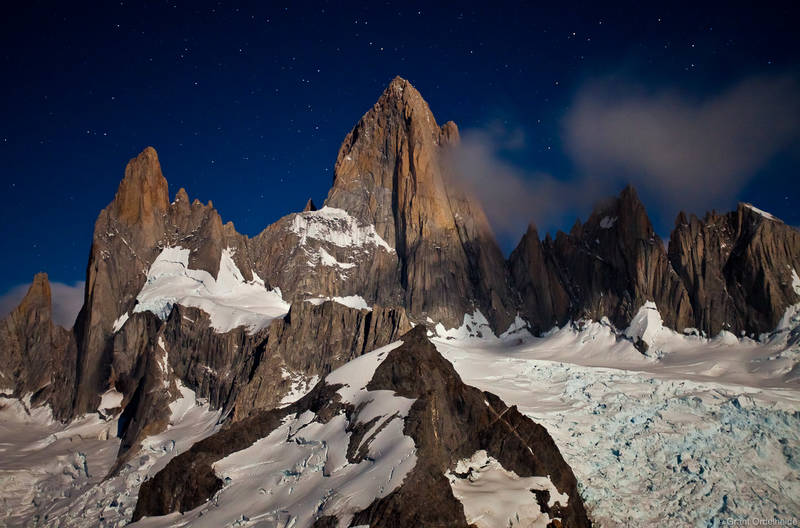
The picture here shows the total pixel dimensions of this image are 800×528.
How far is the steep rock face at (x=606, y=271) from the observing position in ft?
412

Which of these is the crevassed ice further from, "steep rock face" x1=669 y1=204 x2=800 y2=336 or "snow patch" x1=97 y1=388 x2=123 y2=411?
"steep rock face" x1=669 y1=204 x2=800 y2=336

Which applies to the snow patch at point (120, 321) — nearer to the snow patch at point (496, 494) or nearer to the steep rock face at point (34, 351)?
the steep rock face at point (34, 351)

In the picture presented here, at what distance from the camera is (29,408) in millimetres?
117938

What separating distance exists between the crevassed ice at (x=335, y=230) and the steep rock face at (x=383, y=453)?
8651 cm

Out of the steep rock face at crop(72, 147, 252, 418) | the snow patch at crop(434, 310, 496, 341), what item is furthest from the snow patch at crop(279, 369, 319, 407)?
the snow patch at crop(434, 310, 496, 341)

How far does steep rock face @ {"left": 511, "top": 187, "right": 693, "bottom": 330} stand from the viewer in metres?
126

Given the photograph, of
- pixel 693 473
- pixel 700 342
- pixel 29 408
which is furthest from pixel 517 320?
pixel 29 408

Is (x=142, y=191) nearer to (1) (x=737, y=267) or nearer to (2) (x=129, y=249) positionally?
(2) (x=129, y=249)

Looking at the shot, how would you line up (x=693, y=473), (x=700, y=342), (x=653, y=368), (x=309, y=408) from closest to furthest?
(x=309, y=408)
(x=693, y=473)
(x=653, y=368)
(x=700, y=342)

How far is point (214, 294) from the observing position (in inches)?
4936

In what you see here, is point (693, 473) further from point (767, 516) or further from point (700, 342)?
point (700, 342)

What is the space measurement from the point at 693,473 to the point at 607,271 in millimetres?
73347

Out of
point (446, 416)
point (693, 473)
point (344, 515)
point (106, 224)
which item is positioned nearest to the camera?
point (344, 515)

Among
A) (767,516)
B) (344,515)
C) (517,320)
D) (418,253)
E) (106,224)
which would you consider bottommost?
(767,516)
